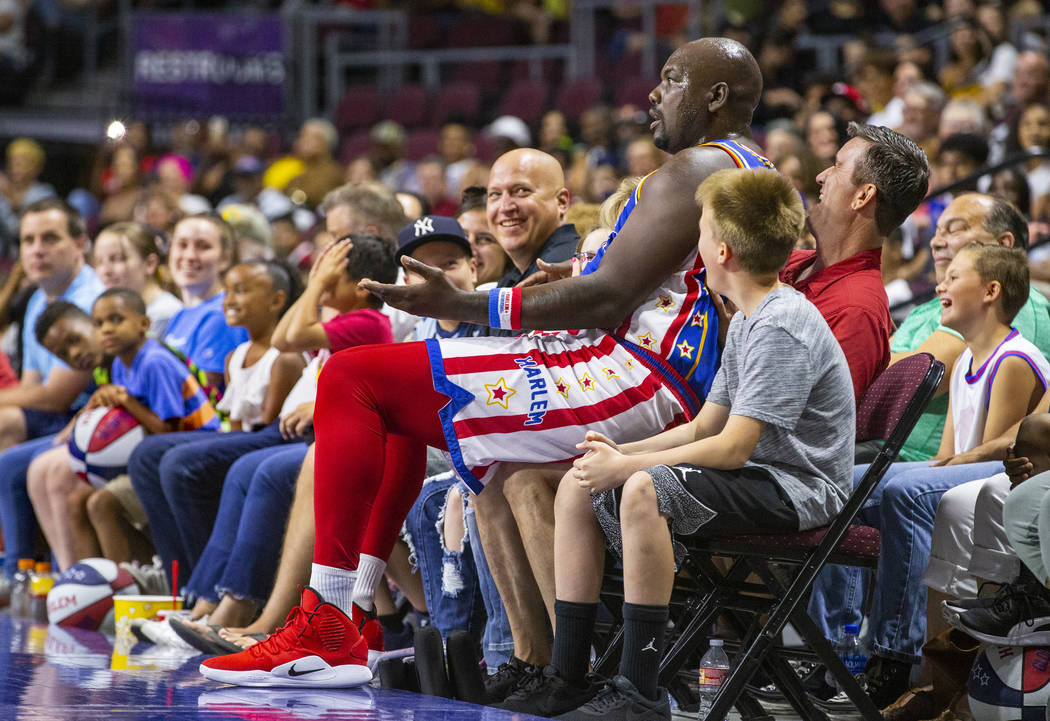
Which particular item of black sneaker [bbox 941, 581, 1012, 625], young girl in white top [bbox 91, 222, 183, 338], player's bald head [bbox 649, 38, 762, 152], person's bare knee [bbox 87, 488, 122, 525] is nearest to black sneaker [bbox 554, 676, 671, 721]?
black sneaker [bbox 941, 581, 1012, 625]

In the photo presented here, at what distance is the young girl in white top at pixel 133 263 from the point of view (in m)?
6.10

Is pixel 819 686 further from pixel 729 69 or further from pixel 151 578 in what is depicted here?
pixel 151 578

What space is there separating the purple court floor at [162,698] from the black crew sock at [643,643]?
0.27m

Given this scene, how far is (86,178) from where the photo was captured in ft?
42.0

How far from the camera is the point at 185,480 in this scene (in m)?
4.66

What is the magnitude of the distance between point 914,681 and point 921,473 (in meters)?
0.55

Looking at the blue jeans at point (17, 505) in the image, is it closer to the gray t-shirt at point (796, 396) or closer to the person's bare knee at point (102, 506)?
the person's bare knee at point (102, 506)

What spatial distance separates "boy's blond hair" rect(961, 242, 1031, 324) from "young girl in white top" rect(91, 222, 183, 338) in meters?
3.71

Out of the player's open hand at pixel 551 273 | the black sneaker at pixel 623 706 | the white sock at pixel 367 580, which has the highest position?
the player's open hand at pixel 551 273

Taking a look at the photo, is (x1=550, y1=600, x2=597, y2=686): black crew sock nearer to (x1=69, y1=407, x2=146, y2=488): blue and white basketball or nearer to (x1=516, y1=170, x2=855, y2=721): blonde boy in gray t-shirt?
(x1=516, y1=170, x2=855, y2=721): blonde boy in gray t-shirt

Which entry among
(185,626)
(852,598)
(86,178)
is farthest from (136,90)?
(852,598)

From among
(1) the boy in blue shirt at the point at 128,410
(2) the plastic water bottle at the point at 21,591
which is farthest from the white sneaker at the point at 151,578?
(2) the plastic water bottle at the point at 21,591

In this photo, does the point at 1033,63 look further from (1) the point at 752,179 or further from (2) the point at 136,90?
(2) the point at 136,90

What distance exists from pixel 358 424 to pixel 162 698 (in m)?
0.78
